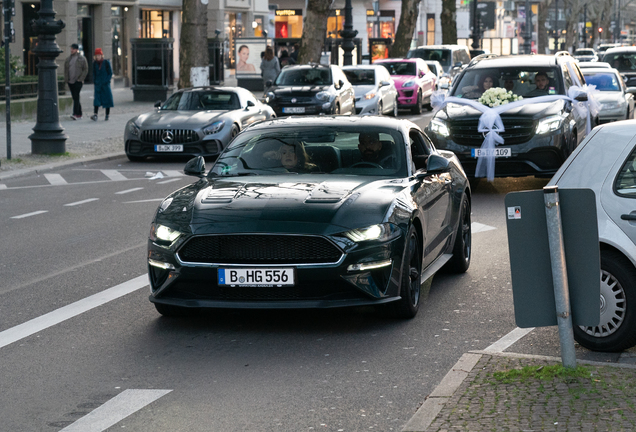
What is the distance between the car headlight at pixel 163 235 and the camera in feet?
23.9

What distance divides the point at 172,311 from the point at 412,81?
90.4 feet

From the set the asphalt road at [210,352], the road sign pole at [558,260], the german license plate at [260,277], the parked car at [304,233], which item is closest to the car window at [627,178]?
the asphalt road at [210,352]

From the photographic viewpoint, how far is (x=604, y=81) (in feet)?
89.8

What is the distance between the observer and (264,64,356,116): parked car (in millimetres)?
26953

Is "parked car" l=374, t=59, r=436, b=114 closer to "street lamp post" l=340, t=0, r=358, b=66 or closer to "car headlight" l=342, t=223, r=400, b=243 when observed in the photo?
"street lamp post" l=340, t=0, r=358, b=66

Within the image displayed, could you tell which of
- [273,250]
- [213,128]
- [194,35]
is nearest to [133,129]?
[213,128]

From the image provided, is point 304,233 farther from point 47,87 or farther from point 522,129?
point 47,87

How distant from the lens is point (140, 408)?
5.67m

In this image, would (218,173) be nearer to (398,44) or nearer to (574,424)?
(574,424)

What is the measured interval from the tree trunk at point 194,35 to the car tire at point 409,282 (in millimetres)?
23128

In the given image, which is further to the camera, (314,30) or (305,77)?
(314,30)

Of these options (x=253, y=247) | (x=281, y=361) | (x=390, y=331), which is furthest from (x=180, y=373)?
(x=390, y=331)

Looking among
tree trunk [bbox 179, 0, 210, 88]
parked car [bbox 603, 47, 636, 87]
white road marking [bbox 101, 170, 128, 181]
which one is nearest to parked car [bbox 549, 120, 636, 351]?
white road marking [bbox 101, 170, 128, 181]

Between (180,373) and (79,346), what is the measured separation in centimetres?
98
